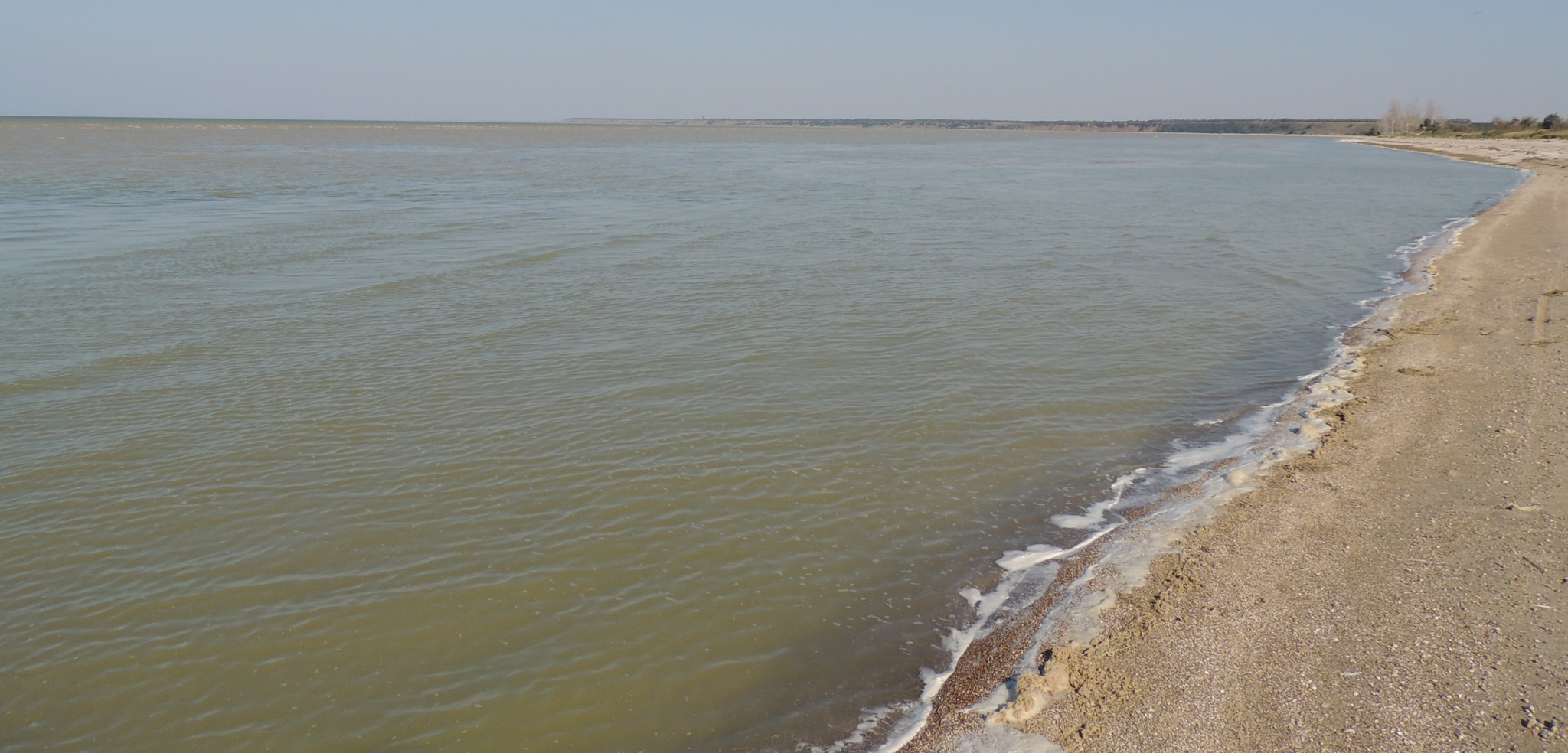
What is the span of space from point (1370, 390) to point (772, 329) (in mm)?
6895

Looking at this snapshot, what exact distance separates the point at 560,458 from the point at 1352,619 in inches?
231

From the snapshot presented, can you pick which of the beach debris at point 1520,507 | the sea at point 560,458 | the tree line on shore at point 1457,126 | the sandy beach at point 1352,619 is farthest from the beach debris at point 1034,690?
the tree line on shore at point 1457,126

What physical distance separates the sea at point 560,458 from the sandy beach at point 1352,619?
93 centimetres

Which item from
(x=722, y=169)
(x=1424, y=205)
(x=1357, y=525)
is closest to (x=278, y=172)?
(x=722, y=169)

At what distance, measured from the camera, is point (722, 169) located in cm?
4462

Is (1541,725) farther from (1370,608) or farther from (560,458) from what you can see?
(560,458)

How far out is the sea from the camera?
15.6 feet

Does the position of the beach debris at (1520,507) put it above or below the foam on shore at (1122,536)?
above

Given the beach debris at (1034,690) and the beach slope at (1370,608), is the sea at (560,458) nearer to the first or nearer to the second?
the beach debris at (1034,690)

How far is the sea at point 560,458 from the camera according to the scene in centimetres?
476

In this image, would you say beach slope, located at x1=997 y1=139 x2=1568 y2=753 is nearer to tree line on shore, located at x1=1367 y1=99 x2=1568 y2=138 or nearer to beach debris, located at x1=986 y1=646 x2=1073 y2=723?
beach debris, located at x1=986 y1=646 x2=1073 y2=723

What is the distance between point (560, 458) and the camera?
752 cm

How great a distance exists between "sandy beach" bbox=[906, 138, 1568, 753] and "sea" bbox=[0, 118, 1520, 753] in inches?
36.6

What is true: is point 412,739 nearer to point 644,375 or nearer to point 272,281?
point 644,375
